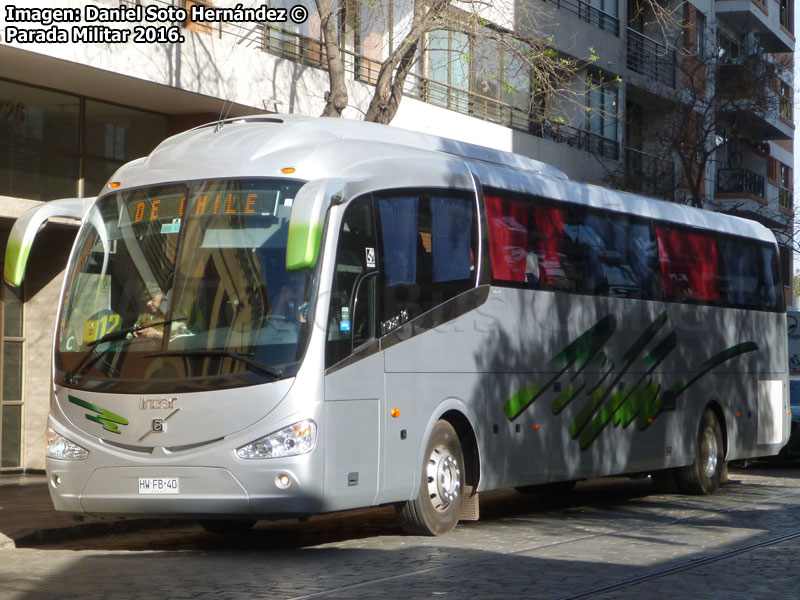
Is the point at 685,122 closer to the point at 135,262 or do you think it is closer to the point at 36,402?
the point at 36,402

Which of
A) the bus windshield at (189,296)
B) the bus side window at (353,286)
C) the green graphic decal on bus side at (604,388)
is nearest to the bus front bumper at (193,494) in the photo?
the bus windshield at (189,296)

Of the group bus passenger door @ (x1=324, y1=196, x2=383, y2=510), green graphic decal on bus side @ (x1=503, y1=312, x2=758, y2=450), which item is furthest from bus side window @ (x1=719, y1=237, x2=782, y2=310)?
bus passenger door @ (x1=324, y1=196, x2=383, y2=510)

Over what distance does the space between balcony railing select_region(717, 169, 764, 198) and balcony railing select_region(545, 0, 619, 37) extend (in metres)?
9.74

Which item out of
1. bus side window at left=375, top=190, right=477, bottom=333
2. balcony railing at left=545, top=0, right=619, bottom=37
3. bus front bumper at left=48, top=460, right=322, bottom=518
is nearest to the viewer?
bus front bumper at left=48, top=460, right=322, bottom=518

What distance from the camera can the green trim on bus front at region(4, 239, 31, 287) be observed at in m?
10.6

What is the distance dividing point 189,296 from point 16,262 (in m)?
1.47

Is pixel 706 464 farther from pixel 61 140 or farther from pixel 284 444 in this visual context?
pixel 61 140

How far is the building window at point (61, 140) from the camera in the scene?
17391 mm

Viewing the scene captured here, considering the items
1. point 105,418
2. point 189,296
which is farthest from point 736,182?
point 105,418

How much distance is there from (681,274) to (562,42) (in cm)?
1309

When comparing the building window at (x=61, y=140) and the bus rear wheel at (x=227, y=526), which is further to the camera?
the building window at (x=61, y=140)

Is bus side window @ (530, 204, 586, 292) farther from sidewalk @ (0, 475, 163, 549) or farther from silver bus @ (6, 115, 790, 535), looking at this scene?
sidewalk @ (0, 475, 163, 549)

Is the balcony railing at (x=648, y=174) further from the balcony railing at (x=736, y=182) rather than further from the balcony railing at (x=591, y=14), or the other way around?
the balcony railing at (x=736, y=182)

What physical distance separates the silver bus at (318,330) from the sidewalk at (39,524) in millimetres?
1019
